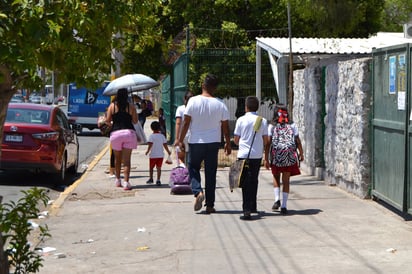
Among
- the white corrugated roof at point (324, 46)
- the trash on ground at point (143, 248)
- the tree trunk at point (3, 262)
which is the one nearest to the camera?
the tree trunk at point (3, 262)

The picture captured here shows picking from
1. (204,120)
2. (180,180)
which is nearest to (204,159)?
(204,120)

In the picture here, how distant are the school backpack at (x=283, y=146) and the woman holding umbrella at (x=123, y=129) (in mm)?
3821

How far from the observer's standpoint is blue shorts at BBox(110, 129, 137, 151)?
13469 mm

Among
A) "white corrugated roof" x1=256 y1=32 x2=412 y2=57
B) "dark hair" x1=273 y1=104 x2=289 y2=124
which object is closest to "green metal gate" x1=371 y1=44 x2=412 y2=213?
"dark hair" x1=273 y1=104 x2=289 y2=124

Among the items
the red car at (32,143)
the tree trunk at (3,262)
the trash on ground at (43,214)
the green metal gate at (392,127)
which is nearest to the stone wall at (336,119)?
the green metal gate at (392,127)

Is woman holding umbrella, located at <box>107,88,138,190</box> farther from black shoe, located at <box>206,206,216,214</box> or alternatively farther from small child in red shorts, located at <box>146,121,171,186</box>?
black shoe, located at <box>206,206,216,214</box>

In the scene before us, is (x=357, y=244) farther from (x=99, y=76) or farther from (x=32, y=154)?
(x=32, y=154)

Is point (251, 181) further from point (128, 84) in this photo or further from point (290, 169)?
point (128, 84)

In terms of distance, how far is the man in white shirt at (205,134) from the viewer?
10.2 m

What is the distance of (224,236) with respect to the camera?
8.77m

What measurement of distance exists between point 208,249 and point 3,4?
13.0ft

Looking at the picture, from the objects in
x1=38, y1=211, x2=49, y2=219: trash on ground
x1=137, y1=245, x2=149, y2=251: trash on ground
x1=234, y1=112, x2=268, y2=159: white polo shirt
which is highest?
x1=234, y1=112, x2=268, y2=159: white polo shirt

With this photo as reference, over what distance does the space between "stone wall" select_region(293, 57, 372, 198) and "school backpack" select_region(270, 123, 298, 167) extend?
1.43m

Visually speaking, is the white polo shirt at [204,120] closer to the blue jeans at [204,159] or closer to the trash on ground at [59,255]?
the blue jeans at [204,159]
